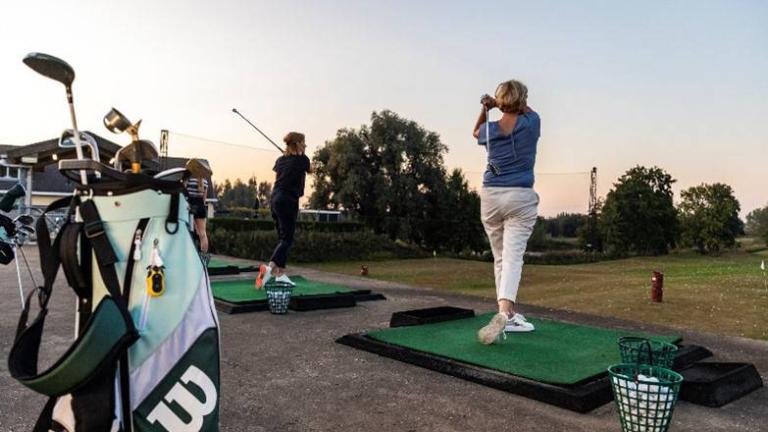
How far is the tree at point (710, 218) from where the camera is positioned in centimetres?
6844

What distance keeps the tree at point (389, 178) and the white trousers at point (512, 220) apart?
42.0 metres

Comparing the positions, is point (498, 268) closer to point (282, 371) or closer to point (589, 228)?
point (282, 371)

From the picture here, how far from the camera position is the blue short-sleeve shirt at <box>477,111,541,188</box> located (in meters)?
5.61

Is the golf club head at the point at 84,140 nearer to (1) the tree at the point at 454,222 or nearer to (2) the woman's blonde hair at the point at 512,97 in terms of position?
(2) the woman's blonde hair at the point at 512,97

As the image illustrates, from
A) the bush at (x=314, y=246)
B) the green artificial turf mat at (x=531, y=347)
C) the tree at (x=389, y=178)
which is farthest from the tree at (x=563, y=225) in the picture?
the green artificial turf mat at (x=531, y=347)

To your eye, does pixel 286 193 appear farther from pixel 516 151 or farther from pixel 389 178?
pixel 389 178

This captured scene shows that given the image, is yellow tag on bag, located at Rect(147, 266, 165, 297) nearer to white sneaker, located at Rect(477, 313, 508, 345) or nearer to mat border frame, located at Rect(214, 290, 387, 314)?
white sneaker, located at Rect(477, 313, 508, 345)

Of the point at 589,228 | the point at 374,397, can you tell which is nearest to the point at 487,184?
the point at 374,397

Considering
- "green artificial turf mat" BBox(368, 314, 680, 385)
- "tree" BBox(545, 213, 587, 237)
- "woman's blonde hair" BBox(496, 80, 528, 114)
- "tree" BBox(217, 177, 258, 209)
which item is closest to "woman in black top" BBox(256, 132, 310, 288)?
"green artificial turf mat" BBox(368, 314, 680, 385)

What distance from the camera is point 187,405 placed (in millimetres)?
2277

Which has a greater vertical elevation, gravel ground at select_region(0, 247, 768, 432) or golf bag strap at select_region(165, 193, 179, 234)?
golf bag strap at select_region(165, 193, 179, 234)

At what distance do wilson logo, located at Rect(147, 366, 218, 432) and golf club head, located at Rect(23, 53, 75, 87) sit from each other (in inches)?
50.9

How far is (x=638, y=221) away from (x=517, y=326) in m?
64.7

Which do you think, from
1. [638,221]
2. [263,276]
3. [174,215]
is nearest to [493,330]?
[174,215]
